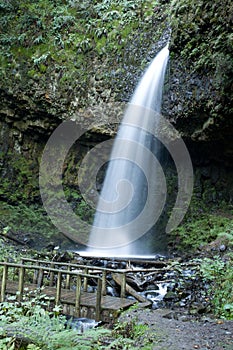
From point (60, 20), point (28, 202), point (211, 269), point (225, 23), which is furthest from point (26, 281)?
point (60, 20)

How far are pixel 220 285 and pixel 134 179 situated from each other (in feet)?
24.0

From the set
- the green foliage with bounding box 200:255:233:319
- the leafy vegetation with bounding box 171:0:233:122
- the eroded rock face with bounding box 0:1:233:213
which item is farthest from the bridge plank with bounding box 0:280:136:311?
the eroded rock face with bounding box 0:1:233:213

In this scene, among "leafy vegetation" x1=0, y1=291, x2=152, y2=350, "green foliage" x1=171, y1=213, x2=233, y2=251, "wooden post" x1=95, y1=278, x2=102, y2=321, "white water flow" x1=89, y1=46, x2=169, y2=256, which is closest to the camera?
"leafy vegetation" x1=0, y1=291, x2=152, y2=350

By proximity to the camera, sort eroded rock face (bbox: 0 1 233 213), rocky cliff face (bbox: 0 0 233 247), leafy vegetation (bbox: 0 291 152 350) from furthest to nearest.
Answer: eroded rock face (bbox: 0 1 233 213) < rocky cliff face (bbox: 0 0 233 247) < leafy vegetation (bbox: 0 291 152 350)

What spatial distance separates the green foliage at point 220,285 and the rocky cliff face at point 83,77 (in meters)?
5.25

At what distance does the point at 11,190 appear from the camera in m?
13.3

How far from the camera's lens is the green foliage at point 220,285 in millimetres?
5676

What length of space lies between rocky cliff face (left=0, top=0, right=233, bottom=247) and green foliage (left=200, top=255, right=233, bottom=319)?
5.25m

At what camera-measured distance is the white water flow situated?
481 inches

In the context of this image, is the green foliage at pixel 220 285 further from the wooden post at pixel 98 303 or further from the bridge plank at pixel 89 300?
the wooden post at pixel 98 303

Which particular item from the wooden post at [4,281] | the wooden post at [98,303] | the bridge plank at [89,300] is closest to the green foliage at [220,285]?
the bridge plank at [89,300]

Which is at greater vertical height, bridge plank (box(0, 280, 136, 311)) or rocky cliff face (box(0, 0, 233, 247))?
rocky cliff face (box(0, 0, 233, 247))

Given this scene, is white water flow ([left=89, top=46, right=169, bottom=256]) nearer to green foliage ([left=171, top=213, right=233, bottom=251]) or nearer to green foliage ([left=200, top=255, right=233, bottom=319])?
green foliage ([left=171, top=213, right=233, bottom=251])

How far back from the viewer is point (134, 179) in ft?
44.0
